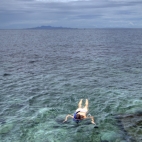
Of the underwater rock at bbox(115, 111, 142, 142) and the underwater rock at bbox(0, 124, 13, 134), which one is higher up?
the underwater rock at bbox(115, 111, 142, 142)

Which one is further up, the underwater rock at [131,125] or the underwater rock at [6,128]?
the underwater rock at [131,125]

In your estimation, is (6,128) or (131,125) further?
(6,128)

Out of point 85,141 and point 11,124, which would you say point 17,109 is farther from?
point 85,141

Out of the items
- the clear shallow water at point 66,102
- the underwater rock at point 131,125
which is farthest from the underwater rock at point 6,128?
the underwater rock at point 131,125

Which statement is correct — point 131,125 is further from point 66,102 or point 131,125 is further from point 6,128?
point 6,128

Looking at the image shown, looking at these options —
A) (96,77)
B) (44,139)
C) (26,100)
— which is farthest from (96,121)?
(96,77)

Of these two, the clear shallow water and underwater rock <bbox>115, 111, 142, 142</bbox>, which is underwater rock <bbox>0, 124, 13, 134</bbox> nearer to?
the clear shallow water

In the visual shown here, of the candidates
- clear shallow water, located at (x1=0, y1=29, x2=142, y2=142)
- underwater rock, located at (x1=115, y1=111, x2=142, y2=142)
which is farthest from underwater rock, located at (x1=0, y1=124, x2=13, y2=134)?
underwater rock, located at (x1=115, y1=111, x2=142, y2=142)

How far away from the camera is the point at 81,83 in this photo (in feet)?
130

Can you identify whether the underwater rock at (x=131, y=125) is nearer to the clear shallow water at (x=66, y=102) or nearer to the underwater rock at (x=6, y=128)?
the clear shallow water at (x=66, y=102)

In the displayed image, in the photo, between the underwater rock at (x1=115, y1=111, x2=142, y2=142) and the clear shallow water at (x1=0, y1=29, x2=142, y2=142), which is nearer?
the underwater rock at (x1=115, y1=111, x2=142, y2=142)

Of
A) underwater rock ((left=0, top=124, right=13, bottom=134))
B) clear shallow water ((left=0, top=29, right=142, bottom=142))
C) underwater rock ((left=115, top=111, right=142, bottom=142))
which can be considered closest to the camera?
underwater rock ((left=115, top=111, right=142, bottom=142))

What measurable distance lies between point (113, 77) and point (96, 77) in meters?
3.65

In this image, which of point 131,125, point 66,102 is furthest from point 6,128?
point 131,125
